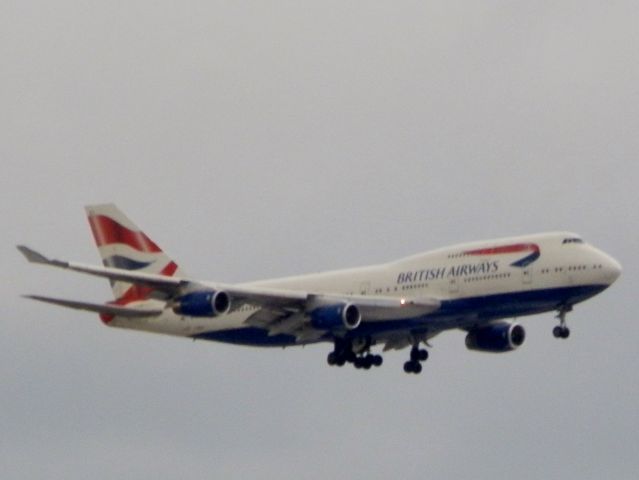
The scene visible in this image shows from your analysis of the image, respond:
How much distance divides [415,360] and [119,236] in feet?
49.3

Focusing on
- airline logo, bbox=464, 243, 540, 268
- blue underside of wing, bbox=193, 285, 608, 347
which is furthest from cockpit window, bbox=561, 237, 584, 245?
blue underside of wing, bbox=193, 285, 608, 347

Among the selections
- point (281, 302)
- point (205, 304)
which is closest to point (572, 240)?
point (281, 302)

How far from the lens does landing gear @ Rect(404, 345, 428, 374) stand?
102562 mm

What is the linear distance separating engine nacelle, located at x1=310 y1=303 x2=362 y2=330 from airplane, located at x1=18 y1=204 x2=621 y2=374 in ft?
0.13

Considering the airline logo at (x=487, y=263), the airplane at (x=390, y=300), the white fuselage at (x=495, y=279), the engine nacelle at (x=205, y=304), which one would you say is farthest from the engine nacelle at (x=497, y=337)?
the engine nacelle at (x=205, y=304)

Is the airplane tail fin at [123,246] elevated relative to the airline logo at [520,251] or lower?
elevated

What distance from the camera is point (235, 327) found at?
336ft

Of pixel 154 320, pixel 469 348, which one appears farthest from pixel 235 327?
pixel 469 348

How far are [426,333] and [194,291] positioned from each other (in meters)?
10.7

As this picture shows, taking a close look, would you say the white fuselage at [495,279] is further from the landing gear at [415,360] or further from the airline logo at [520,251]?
the landing gear at [415,360]

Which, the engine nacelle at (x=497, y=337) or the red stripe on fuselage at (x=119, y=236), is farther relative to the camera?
the red stripe on fuselage at (x=119, y=236)

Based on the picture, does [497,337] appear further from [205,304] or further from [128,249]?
[128,249]

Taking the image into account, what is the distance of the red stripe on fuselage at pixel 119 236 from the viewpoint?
107 metres

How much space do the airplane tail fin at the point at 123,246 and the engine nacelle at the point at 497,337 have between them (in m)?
13.8
